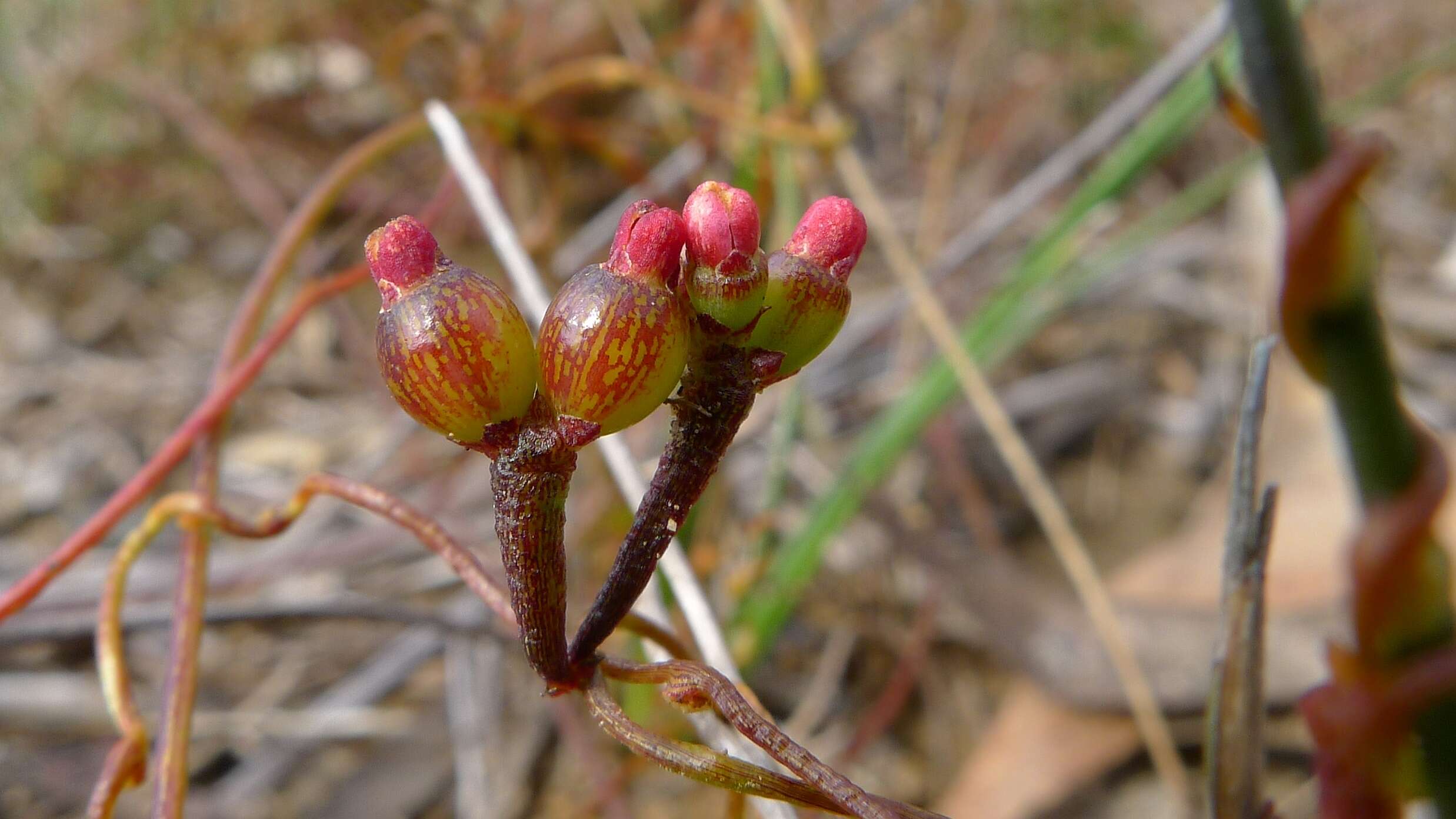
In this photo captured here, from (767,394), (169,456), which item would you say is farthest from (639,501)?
(767,394)

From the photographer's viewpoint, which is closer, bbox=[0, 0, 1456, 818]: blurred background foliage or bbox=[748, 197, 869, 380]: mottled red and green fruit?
bbox=[748, 197, 869, 380]: mottled red and green fruit

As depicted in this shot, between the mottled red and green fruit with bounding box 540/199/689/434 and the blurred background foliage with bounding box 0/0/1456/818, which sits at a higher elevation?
the blurred background foliage with bounding box 0/0/1456/818

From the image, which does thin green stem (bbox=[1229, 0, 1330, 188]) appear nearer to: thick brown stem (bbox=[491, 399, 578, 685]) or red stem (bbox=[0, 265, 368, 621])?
thick brown stem (bbox=[491, 399, 578, 685])

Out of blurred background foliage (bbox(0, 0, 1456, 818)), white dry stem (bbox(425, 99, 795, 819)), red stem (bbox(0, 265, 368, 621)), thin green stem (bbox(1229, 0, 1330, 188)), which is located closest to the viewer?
thin green stem (bbox(1229, 0, 1330, 188))

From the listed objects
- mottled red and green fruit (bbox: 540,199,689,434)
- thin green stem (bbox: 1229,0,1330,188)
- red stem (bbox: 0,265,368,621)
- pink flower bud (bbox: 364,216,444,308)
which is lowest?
thin green stem (bbox: 1229,0,1330,188)

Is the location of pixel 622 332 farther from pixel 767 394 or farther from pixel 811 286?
pixel 767 394

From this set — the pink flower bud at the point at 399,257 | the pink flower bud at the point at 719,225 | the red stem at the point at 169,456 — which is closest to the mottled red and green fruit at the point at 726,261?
the pink flower bud at the point at 719,225

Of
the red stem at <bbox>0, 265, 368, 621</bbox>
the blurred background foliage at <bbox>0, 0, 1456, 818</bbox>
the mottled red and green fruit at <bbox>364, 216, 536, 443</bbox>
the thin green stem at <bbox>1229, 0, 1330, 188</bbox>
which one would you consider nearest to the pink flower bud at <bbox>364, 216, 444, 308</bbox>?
the mottled red and green fruit at <bbox>364, 216, 536, 443</bbox>
